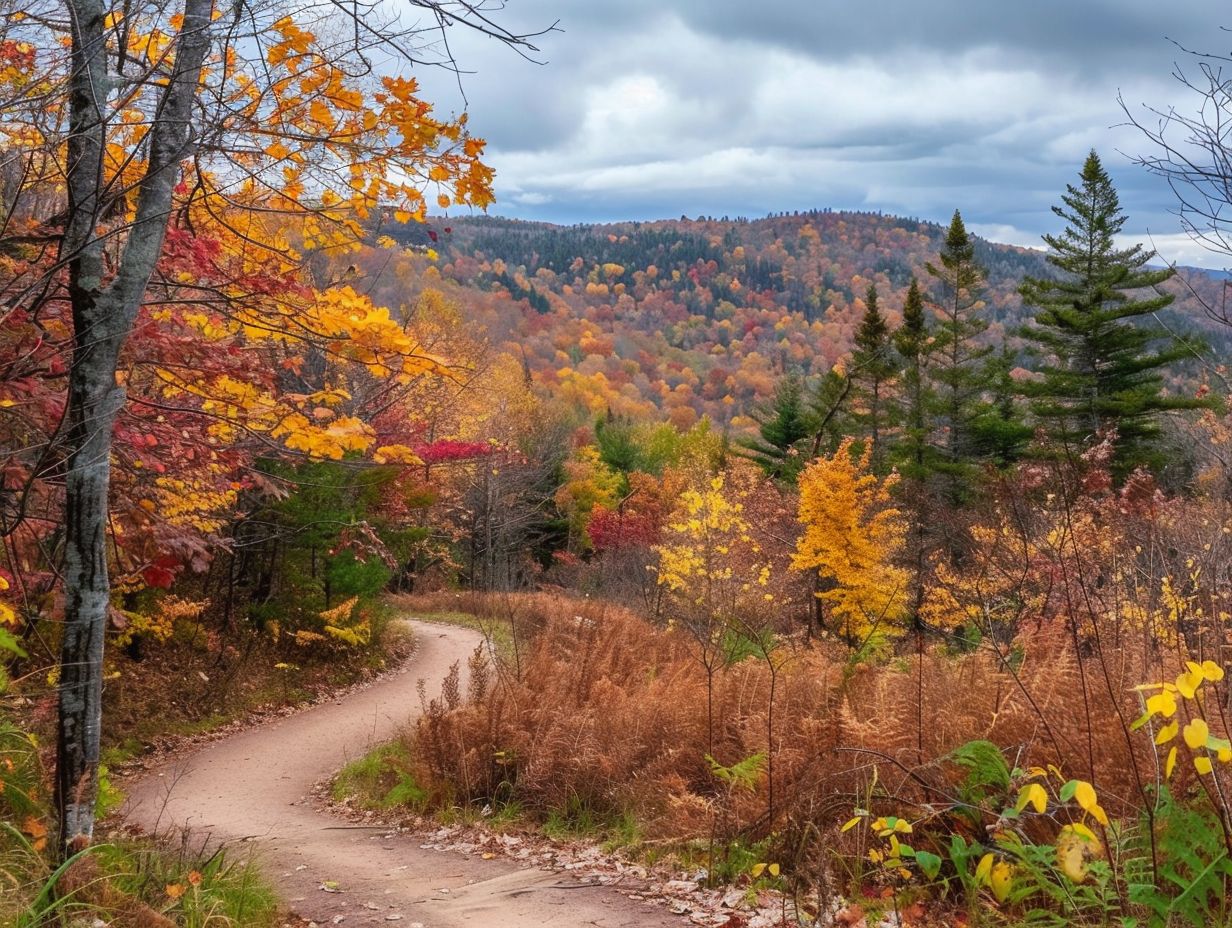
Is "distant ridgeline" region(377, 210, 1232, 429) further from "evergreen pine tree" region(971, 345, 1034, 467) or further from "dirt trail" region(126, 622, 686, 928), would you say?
"dirt trail" region(126, 622, 686, 928)

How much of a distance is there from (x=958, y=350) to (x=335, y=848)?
31.3 metres

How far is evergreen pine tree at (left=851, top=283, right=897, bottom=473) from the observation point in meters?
31.4

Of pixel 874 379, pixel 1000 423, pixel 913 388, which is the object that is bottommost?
pixel 1000 423

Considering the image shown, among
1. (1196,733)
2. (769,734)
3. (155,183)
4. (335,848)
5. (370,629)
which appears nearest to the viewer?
(1196,733)

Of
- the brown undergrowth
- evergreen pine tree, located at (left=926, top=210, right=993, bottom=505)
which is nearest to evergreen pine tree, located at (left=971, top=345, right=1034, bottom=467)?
evergreen pine tree, located at (left=926, top=210, right=993, bottom=505)

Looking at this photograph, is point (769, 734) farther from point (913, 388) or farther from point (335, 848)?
point (913, 388)

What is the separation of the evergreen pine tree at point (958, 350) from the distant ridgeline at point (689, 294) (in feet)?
135

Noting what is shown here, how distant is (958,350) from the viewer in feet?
108

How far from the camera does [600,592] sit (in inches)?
948

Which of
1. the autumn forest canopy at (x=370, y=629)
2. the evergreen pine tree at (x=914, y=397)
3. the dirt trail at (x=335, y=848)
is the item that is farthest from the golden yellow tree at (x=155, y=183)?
the evergreen pine tree at (x=914, y=397)

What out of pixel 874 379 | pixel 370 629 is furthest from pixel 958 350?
Result: pixel 370 629

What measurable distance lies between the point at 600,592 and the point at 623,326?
115 meters

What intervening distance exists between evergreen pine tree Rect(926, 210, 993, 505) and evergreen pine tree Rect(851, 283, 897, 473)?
6.17ft

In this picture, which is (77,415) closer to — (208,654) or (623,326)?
(208,654)
